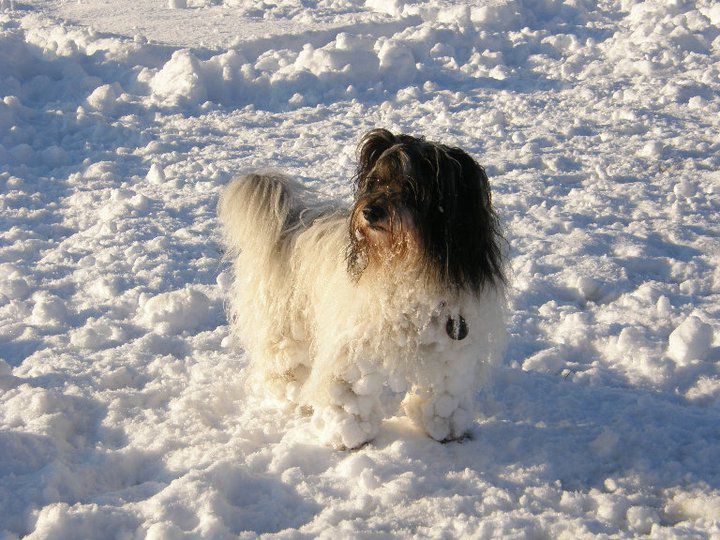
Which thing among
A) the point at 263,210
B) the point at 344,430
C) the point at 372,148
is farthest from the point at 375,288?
the point at 263,210

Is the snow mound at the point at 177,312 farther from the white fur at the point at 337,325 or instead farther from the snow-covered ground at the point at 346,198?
the white fur at the point at 337,325

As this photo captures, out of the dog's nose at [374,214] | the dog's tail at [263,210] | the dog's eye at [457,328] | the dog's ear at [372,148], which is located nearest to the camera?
the dog's nose at [374,214]

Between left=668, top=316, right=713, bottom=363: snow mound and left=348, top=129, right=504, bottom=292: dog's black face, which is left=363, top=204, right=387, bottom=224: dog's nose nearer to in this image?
left=348, top=129, right=504, bottom=292: dog's black face

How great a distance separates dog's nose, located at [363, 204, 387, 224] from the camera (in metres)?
2.68

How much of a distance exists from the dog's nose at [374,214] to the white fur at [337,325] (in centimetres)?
26

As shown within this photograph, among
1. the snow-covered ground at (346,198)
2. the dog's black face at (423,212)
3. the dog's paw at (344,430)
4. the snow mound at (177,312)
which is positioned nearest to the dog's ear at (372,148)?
the dog's black face at (423,212)

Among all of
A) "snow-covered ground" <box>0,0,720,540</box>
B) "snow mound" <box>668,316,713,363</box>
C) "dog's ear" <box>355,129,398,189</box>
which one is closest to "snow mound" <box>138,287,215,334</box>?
"snow-covered ground" <box>0,0,720,540</box>

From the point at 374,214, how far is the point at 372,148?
336mm

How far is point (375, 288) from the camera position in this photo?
2895mm

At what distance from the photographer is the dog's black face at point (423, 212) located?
8.85 ft

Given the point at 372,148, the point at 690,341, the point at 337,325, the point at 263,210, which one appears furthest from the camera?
the point at 690,341

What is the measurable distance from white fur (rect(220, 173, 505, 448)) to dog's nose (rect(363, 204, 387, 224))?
0.26 metres

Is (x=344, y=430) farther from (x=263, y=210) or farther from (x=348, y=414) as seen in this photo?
(x=263, y=210)

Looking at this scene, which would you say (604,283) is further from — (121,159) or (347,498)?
(121,159)
